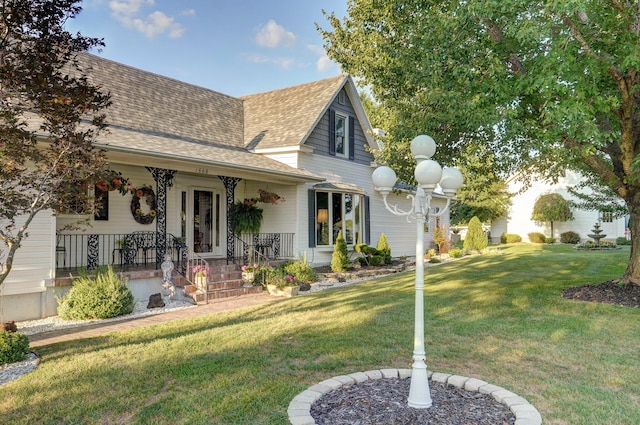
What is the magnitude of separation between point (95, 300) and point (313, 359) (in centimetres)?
473

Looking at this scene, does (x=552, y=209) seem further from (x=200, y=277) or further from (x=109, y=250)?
(x=109, y=250)

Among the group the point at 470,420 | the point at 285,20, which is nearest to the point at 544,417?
the point at 470,420

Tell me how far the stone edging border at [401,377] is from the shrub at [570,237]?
94.9 feet

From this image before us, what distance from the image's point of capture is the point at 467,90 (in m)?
7.96

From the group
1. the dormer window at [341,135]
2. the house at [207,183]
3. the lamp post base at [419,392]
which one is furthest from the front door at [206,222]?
the lamp post base at [419,392]

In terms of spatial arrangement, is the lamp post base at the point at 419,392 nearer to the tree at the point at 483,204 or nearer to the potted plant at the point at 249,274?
the potted plant at the point at 249,274

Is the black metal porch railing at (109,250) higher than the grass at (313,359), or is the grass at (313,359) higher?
the black metal porch railing at (109,250)

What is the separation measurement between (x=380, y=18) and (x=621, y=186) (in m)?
6.79

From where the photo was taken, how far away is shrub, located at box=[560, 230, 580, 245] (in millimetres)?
28828

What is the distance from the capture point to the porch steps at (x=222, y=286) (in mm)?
9727

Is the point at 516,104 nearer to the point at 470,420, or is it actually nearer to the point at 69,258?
the point at 470,420

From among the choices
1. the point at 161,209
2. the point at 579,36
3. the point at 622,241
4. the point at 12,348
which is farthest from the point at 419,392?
the point at 622,241

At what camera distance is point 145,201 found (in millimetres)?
11547

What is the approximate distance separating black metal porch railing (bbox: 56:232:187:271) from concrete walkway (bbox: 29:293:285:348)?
6.32 feet
